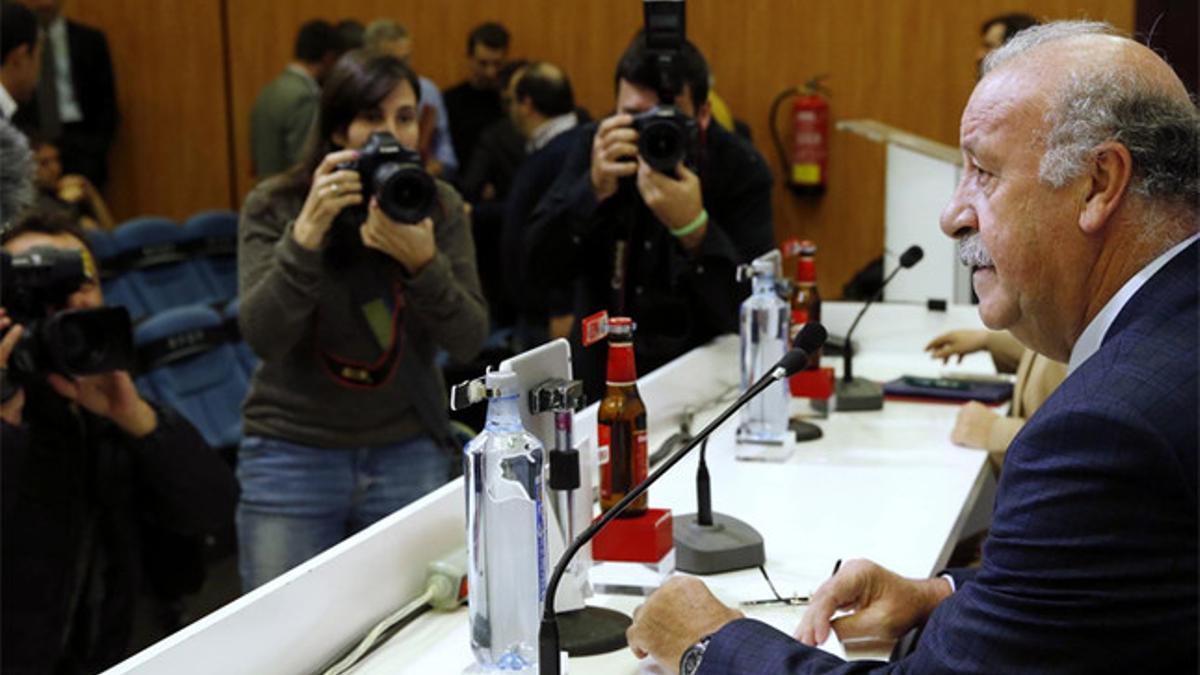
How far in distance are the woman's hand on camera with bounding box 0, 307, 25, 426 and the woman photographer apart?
397 mm

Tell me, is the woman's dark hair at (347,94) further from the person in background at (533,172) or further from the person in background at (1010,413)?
the person in background at (1010,413)

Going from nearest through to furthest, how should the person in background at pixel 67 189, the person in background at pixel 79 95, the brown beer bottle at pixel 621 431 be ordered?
1. the brown beer bottle at pixel 621 431
2. the person in background at pixel 67 189
3. the person in background at pixel 79 95

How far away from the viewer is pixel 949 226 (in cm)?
140

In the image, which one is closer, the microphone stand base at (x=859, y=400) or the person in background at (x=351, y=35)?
the microphone stand base at (x=859, y=400)

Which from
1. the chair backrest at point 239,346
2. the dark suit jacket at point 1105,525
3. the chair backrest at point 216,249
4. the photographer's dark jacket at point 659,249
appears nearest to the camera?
the dark suit jacket at point 1105,525

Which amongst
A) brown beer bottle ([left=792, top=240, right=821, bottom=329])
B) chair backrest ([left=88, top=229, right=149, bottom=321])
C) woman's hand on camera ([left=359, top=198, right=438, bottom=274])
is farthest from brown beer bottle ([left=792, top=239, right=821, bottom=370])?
chair backrest ([left=88, top=229, right=149, bottom=321])

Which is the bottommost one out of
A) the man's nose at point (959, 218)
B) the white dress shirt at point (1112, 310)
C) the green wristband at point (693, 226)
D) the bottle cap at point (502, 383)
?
the bottle cap at point (502, 383)

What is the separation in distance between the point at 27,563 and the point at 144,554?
0.30 metres

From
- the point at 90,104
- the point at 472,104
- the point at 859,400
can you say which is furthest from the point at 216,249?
the point at 859,400

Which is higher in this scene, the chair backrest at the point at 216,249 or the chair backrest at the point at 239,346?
the chair backrest at the point at 216,249

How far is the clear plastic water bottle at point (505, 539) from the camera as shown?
4.69ft

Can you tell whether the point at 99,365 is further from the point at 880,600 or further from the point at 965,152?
the point at 965,152

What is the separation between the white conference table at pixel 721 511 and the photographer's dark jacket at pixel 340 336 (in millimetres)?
397

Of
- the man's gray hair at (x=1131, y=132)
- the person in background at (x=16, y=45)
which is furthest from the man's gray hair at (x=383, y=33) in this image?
the man's gray hair at (x=1131, y=132)
